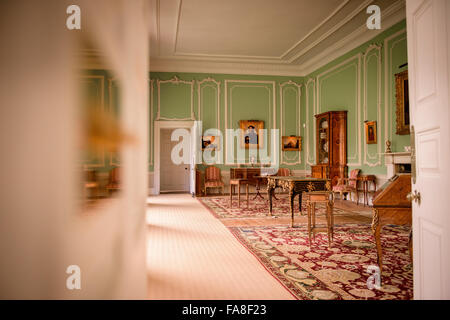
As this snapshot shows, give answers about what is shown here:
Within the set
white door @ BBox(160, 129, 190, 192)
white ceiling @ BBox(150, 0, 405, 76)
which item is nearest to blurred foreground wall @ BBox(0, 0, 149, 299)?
white ceiling @ BBox(150, 0, 405, 76)

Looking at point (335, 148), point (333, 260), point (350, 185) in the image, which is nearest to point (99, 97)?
point (333, 260)

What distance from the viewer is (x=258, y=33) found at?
26.4ft

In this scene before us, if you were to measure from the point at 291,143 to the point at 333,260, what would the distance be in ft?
24.2

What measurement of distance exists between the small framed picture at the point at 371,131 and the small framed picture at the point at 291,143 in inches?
120

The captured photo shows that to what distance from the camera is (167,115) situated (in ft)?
32.6

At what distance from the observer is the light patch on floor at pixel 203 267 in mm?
2441

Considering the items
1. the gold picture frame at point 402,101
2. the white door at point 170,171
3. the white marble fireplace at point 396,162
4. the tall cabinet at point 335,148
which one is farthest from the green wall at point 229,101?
the gold picture frame at point 402,101

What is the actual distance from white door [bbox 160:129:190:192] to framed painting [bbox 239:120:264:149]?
2.32 m

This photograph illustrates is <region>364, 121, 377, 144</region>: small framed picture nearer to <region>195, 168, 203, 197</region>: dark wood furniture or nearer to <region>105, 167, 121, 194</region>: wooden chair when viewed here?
<region>195, 168, 203, 197</region>: dark wood furniture

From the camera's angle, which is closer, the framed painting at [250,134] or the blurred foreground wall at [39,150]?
the blurred foreground wall at [39,150]

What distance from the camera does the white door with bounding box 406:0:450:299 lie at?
156 centimetres

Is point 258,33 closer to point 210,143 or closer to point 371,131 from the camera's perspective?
point 210,143

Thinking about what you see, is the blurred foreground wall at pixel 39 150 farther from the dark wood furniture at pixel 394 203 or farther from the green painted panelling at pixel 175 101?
the green painted panelling at pixel 175 101
